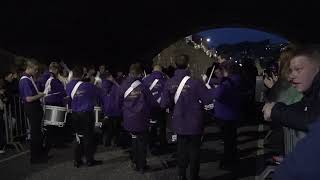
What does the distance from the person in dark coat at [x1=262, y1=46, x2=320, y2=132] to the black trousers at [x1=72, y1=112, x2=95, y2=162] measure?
644cm

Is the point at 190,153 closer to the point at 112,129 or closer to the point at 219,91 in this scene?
the point at 219,91

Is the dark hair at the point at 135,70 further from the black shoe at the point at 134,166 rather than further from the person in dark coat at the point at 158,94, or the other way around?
the person in dark coat at the point at 158,94

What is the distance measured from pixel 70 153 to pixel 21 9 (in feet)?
47.1

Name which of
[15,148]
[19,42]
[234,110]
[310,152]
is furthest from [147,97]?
[19,42]

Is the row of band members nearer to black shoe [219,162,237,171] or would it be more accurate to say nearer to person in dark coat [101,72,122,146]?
black shoe [219,162,237,171]

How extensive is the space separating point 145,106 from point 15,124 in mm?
4607

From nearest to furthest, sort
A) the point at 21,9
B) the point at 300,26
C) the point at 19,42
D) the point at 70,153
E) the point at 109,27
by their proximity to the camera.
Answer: the point at 70,153 → the point at 21,9 → the point at 19,42 → the point at 109,27 → the point at 300,26

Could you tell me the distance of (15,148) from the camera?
1226 centimetres

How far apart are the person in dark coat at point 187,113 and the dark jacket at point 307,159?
5871mm

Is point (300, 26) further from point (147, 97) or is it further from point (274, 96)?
point (274, 96)

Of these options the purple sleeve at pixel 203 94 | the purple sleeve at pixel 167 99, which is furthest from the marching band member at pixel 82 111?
the purple sleeve at pixel 203 94

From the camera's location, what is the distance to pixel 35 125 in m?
10.3

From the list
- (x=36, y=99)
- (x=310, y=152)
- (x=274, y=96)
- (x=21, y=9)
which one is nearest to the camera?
(x=310, y=152)

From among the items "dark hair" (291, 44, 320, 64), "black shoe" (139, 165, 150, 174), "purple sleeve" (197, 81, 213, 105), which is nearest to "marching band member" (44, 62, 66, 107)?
"black shoe" (139, 165, 150, 174)
